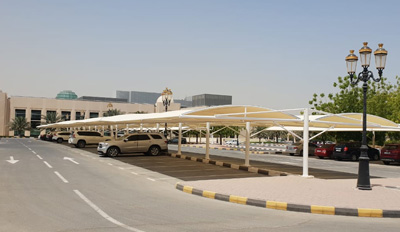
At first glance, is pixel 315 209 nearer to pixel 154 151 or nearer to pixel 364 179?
pixel 364 179

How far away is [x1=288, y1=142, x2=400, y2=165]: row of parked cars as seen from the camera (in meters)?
26.9

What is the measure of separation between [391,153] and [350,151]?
445cm

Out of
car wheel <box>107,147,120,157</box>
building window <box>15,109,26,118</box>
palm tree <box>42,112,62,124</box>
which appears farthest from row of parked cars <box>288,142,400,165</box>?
building window <box>15,109,26,118</box>

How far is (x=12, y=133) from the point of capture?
11106 cm

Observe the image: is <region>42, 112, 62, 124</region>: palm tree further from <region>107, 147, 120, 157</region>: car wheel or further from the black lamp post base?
the black lamp post base

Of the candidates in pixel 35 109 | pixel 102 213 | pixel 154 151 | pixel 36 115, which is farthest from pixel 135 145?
pixel 36 115

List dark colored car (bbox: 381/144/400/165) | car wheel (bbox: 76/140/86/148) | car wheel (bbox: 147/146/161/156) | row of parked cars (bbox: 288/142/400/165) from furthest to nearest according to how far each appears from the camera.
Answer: car wheel (bbox: 76/140/86/148) → car wheel (bbox: 147/146/161/156) → row of parked cars (bbox: 288/142/400/165) → dark colored car (bbox: 381/144/400/165)

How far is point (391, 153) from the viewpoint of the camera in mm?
26812

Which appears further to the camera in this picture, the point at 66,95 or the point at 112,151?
the point at 66,95

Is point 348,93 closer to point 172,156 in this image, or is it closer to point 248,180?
point 172,156

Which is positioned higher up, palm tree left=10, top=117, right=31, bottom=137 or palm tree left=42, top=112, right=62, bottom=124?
palm tree left=42, top=112, right=62, bottom=124

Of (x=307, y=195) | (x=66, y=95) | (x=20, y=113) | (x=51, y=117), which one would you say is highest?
(x=66, y=95)

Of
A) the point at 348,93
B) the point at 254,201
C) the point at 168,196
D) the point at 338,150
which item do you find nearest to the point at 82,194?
the point at 168,196

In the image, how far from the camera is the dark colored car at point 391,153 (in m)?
26.5
